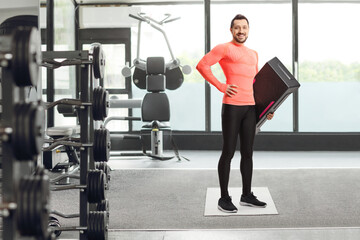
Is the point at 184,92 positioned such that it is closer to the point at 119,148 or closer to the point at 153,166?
the point at 119,148

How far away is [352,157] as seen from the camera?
6789 mm

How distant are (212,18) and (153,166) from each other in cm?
273

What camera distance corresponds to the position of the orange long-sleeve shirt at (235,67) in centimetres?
359

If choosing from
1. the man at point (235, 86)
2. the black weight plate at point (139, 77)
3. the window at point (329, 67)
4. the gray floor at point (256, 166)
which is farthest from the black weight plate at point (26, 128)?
the window at point (329, 67)

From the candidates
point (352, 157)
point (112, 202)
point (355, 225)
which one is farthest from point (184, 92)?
point (355, 225)

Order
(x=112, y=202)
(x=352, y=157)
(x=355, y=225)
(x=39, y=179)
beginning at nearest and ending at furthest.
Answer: (x=39, y=179) < (x=355, y=225) < (x=112, y=202) < (x=352, y=157)

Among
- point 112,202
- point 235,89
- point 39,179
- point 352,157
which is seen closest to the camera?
point 39,179

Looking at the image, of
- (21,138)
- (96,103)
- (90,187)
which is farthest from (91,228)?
(21,138)

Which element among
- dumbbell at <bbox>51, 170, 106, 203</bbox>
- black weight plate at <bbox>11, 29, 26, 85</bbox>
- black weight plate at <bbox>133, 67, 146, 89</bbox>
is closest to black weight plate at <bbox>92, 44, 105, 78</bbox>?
dumbbell at <bbox>51, 170, 106, 203</bbox>

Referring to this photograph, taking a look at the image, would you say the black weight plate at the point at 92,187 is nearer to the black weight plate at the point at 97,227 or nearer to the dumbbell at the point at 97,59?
the black weight plate at the point at 97,227

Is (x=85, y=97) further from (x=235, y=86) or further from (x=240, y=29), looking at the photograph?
(x=240, y=29)

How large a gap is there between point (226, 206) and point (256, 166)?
2402 mm

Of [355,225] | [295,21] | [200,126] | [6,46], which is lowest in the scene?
[355,225]

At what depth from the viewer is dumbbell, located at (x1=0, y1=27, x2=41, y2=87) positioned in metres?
1.60
